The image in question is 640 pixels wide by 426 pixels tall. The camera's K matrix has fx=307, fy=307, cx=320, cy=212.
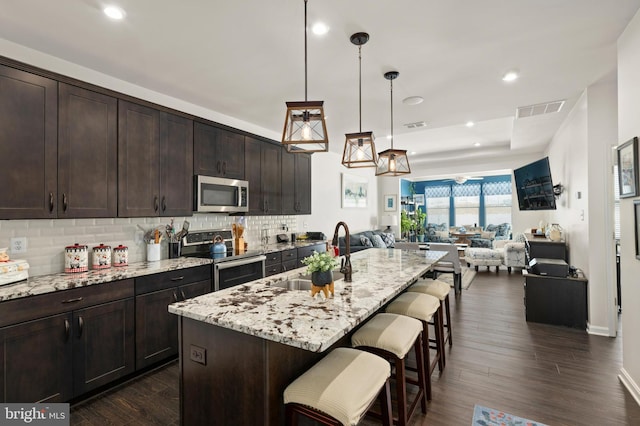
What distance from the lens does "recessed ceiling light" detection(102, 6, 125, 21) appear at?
2.04m

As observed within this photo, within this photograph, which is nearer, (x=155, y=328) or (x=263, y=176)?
(x=155, y=328)

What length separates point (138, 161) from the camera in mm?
2939

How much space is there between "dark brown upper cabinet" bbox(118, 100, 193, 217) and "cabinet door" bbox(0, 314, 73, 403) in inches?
41.8

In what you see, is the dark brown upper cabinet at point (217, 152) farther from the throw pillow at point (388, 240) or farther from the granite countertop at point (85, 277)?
the throw pillow at point (388, 240)

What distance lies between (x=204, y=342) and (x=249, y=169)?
2.96 meters

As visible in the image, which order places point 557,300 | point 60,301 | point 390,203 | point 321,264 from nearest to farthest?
point 321,264 < point 60,301 < point 557,300 < point 390,203

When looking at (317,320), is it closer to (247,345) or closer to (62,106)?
(247,345)

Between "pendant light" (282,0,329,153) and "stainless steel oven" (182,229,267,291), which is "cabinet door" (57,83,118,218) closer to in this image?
"stainless steel oven" (182,229,267,291)

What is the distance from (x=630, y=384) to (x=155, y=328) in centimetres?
390

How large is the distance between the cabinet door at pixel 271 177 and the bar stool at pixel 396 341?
2.84 meters

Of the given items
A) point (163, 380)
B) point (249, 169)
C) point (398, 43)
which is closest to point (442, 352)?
Result: point (163, 380)

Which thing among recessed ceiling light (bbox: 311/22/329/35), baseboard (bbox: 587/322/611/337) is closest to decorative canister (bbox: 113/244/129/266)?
recessed ceiling light (bbox: 311/22/329/35)

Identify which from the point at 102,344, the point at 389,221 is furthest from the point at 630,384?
the point at 389,221

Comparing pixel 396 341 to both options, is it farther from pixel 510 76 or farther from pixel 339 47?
pixel 510 76
